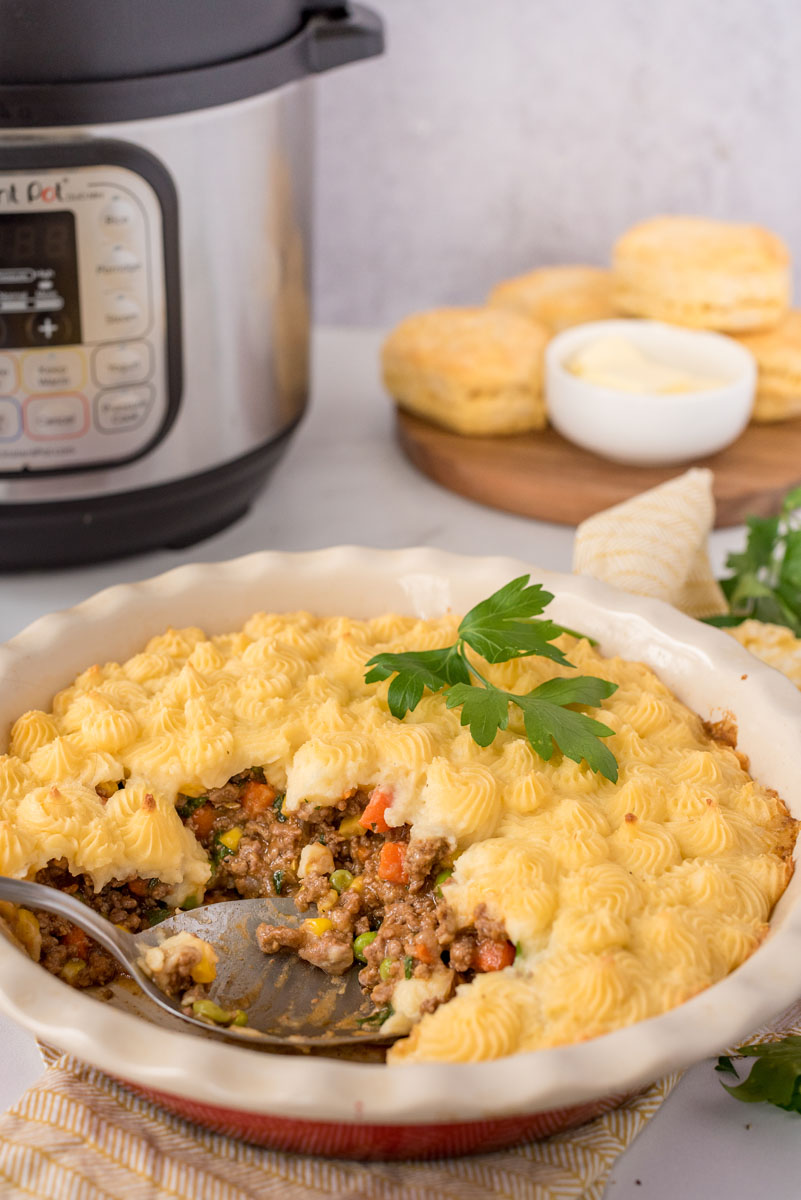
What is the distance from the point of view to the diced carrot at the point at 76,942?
1282 mm

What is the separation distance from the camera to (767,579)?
200 centimetres

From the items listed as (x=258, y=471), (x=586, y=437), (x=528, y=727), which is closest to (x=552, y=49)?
(x=586, y=437)

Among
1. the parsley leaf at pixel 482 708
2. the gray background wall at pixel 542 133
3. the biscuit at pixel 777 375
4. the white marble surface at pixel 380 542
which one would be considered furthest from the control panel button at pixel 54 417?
the gray background wall at pixel 542 133

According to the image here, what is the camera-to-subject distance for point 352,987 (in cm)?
130

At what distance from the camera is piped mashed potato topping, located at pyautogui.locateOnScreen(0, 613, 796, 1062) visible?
1.14 metres

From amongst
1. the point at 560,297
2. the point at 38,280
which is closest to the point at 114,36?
the point at 38,280

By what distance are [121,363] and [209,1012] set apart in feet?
3.11

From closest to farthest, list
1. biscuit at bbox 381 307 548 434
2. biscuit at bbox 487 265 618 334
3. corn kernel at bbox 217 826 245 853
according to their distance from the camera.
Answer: corn kernel at bbox 217 826 245 853
biscuit at bbox 381 307 548 434
biscuit at bbox 487 265 618 334

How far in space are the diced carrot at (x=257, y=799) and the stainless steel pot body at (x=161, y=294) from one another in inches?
23.2

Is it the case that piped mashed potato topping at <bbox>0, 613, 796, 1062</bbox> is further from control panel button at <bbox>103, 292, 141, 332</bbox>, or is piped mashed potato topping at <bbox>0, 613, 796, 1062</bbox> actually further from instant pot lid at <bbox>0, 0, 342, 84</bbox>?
instant pot lid at <bbox>0, 0, 342, 84</bbox>

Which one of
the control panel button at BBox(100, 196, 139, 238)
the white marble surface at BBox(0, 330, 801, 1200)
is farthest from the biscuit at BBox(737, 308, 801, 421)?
the control panel button at BBox(100, 196, 139, 238)

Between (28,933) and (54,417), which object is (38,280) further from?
(28,933)

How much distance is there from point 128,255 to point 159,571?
598 millimetres

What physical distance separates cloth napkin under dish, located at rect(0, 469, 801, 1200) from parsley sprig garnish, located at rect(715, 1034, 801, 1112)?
0.07m
